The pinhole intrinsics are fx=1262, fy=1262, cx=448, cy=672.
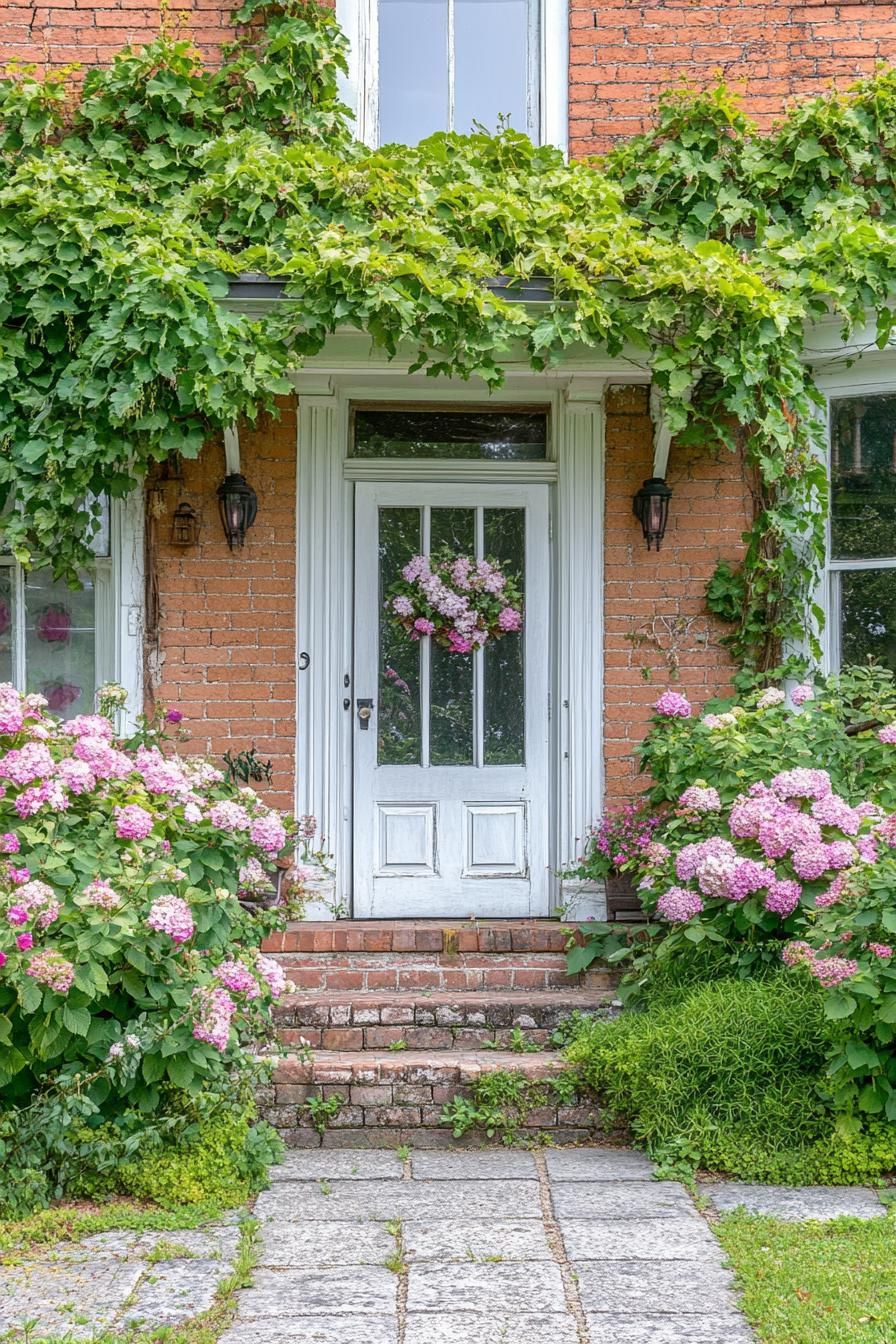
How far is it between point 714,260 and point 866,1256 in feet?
11.6

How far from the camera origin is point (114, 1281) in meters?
3.22

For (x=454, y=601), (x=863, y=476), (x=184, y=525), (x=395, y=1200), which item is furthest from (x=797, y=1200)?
(x=184, y=525)

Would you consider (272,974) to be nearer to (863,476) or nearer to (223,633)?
(223,633)

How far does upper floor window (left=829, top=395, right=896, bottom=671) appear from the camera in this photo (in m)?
5.86

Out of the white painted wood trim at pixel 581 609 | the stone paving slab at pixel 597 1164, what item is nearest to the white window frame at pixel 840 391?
the white painted wood trim at pixel 581 609

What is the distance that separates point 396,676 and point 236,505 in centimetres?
111

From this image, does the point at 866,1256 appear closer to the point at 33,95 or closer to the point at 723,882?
the point at 723,882

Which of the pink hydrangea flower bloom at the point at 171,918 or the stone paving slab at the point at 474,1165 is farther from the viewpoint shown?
the stone paving slab at the point at 474,1165

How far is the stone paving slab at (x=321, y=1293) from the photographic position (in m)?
3.09

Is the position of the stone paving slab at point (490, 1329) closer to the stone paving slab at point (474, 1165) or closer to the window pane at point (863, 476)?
the stone paving slab at point (474, 1165)

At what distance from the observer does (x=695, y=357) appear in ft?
16.7

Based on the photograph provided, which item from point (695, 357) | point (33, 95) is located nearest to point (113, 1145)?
point (695, 357)

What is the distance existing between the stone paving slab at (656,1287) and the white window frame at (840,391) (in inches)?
128

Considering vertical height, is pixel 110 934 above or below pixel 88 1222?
above
